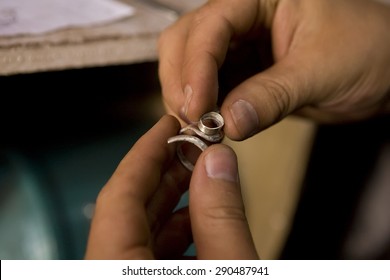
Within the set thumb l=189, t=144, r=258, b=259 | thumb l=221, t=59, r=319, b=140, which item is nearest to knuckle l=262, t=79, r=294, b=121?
thumb l=221, t=59, r=319, b=140

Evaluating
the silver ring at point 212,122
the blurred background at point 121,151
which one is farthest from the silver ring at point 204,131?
the blurred background at point 121,151

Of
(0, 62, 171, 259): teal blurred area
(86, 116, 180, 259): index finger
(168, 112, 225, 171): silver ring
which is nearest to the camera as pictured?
(86, 116, 180, 259): index finger

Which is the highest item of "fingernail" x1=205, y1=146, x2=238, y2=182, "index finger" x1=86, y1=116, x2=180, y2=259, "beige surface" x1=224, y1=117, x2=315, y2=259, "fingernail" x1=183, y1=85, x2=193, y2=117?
"fingernail" x1=183, y1=85, x2=193, y2=117

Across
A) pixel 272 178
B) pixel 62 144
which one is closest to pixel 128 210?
pixel 62 144

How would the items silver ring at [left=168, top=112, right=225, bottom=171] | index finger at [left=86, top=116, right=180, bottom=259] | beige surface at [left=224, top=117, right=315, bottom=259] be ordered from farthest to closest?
beige surface at [left=224, top=117, right=315, bottom=259]
silver ring at [left=168, top=112, right=225, bottom=171]
index finger at [left=86, top=116, right=180, bottom=259]

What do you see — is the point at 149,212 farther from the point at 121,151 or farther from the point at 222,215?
the point at 121,151

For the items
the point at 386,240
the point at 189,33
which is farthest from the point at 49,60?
the point at 386,240

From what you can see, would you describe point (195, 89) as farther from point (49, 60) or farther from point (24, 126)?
point (24, 126)

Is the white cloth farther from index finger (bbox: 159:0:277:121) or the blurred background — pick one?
index finger (bbox: 159:0:277:121)
